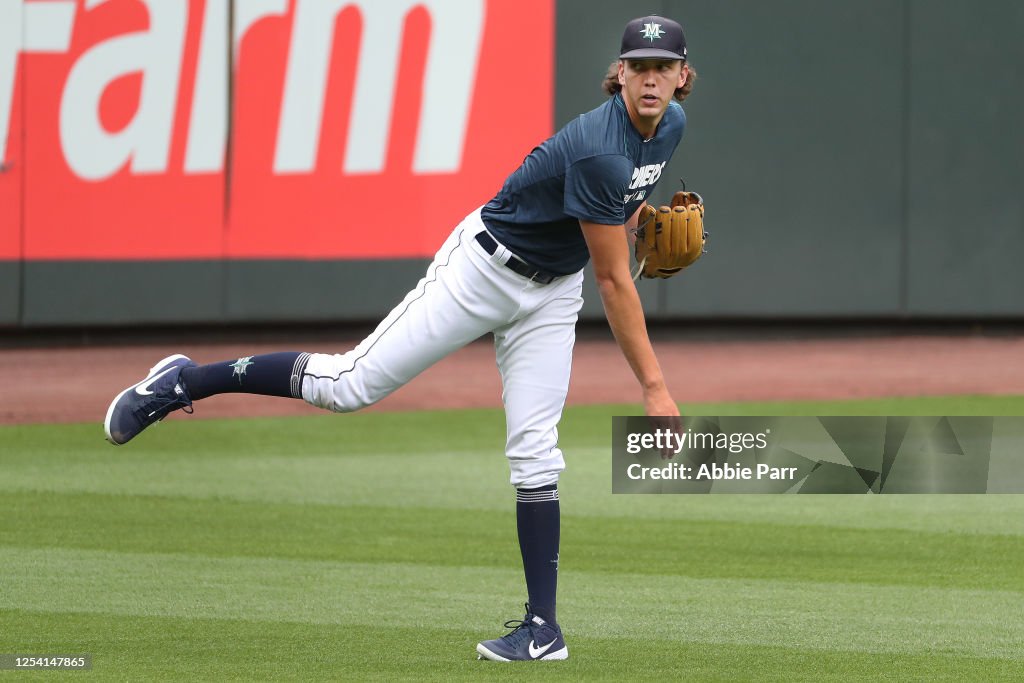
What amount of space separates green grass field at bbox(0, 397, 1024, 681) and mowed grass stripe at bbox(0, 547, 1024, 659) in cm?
2

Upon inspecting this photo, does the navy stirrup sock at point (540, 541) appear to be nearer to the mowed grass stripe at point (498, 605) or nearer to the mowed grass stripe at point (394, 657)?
the mowed grass stripe at point (394, 657)

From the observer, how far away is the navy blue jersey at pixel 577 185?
463 centimetres

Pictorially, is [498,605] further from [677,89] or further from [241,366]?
[677,89]

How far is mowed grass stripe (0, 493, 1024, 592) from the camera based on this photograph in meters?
6.38

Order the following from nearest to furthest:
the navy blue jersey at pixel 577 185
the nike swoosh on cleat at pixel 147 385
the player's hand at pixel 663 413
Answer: the player's hand at pixel 663 413 → the navy blue jersey at pixel 577 185 → the nike swoosh on cleat at pixel 147 385

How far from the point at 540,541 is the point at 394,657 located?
1.81 feet

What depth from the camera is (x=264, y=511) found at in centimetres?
752

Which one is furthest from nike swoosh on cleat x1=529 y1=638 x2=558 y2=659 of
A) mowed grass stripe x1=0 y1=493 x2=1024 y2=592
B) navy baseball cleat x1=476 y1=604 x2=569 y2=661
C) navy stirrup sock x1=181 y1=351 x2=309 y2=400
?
mowed grass stripe x1=0 y1=493 x2=1024 y2=592

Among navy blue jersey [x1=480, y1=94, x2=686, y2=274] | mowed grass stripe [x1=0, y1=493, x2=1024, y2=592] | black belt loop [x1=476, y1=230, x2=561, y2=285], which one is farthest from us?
mowed grass stripe [x1=0, y1=493, x2=1024, y2=592]

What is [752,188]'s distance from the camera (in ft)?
48.3

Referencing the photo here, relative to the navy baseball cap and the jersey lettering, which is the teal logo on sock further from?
the navy baseball cap

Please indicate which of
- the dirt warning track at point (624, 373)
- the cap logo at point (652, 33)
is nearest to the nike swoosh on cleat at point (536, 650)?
the cap logo at point (652, 33)

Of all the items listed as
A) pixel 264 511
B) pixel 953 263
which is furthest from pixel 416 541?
pixel 953 263

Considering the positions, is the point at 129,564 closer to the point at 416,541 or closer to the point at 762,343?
the point at 416,541
